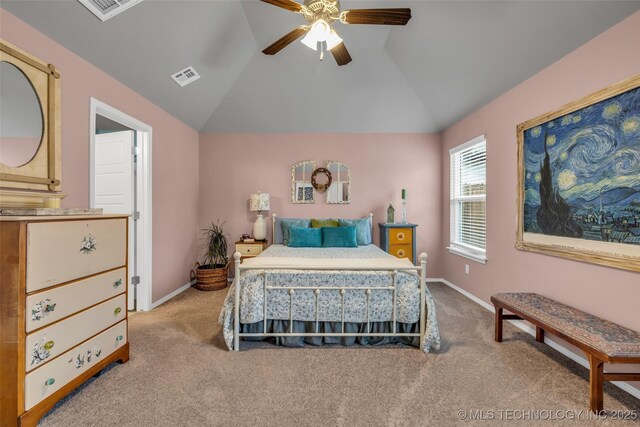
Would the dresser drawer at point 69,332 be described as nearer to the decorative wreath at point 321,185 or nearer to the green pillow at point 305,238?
the green pillow at point 305,238

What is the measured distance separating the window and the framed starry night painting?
2.71 feet

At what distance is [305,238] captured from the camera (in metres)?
3.97

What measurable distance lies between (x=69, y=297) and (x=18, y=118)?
4.21 feet

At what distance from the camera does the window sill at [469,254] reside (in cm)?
355

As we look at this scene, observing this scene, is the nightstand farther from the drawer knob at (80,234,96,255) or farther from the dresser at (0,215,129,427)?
the drawer knob at (80,234,96,255)

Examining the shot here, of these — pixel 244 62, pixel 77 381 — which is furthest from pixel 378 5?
pixel 77 381

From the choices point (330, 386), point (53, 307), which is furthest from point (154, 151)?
point (330, 386)

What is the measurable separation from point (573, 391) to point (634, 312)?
669mm

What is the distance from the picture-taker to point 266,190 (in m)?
4.70

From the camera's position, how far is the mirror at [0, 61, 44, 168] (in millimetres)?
1821

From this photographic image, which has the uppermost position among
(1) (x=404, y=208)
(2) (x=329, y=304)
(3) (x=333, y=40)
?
(3) (x=333, y=40)

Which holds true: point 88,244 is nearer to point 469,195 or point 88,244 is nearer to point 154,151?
point 154,151

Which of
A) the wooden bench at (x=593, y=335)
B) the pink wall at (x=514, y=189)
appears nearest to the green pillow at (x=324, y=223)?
the pink wall at (x=514, y=189)

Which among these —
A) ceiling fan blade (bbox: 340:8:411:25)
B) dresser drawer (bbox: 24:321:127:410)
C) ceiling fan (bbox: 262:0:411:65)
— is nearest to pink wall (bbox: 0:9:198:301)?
dresser drawer (bbox: 24:321:127:410)
